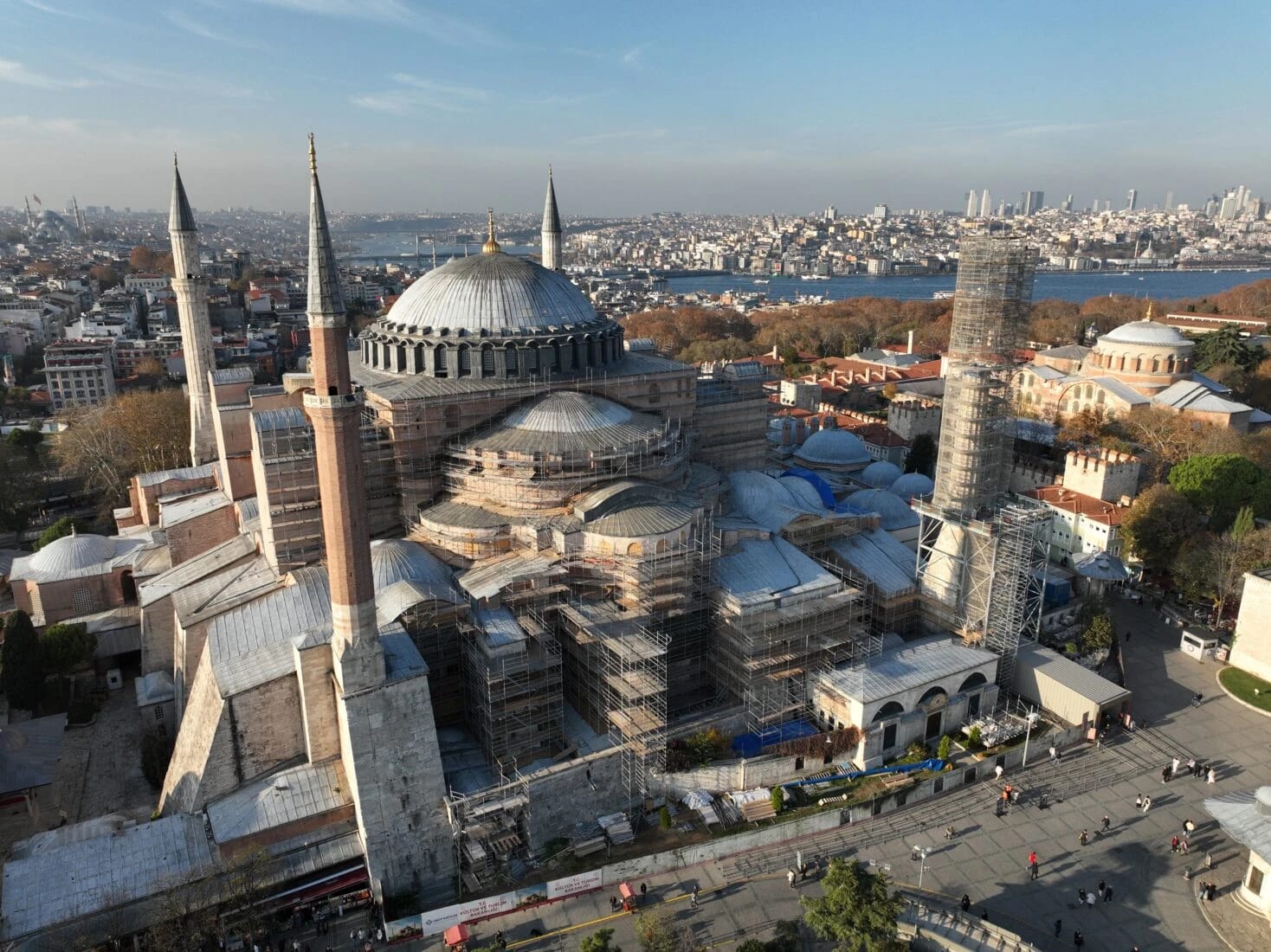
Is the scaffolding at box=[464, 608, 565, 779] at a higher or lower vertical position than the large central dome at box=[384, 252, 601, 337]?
lower

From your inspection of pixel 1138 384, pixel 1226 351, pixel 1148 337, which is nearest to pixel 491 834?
pixel 1138 384

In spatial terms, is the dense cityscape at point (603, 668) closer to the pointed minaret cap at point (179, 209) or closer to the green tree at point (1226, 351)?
the pointed minaret cap at point (179, 209)

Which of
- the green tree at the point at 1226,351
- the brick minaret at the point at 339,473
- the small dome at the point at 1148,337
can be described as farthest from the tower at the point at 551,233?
the green tree at the point at 1226,351

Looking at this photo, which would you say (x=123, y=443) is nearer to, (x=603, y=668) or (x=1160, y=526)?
(x=603, y=668)

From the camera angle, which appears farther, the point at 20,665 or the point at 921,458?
the point at 921,458

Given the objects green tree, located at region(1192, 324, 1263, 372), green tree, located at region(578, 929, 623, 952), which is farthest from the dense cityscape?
green tree, located at region(1192, 324, 1263, 372)

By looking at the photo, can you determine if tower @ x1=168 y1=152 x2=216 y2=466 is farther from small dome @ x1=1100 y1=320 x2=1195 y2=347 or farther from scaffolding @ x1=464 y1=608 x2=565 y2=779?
small dome @ x1=1100 y1=320 x2=1195 y2=347

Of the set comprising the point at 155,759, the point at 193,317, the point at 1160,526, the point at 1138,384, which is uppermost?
the point at 193,317
